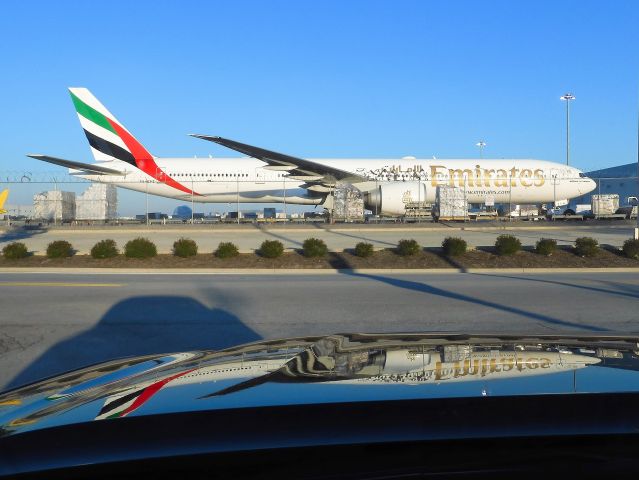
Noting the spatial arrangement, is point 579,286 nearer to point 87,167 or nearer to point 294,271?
point 294,271

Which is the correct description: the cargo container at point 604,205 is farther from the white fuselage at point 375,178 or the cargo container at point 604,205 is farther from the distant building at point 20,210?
the distant building at point 20,210

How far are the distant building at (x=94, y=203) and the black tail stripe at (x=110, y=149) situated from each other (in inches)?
67.1

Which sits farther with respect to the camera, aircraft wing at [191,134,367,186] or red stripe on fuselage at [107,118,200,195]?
red stripe on fuselage at [107,118,200,195]

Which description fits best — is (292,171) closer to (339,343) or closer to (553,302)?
(553,302)

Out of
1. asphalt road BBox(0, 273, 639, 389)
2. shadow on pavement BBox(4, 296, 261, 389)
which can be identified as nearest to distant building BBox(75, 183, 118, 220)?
asphalt road BBox(0, 273, 639, 389)

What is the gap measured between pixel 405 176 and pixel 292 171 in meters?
6.69

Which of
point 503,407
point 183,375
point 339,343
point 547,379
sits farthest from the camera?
point 339,343

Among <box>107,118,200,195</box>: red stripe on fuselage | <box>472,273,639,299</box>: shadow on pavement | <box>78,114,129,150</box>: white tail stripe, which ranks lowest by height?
<box>472,273,639,299</box>: shadow on pavement

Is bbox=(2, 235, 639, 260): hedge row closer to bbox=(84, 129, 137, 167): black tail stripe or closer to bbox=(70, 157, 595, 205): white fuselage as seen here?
bbox=(70, 157, 595, 205): white fuselage

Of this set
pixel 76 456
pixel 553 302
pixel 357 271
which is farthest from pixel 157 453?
pixel 357 271

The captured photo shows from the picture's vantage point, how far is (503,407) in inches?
77.9

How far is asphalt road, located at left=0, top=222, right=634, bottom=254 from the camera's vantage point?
2794 cm

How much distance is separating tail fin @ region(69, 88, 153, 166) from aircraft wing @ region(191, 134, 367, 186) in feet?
23.2

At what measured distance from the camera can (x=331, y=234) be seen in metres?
30.6
